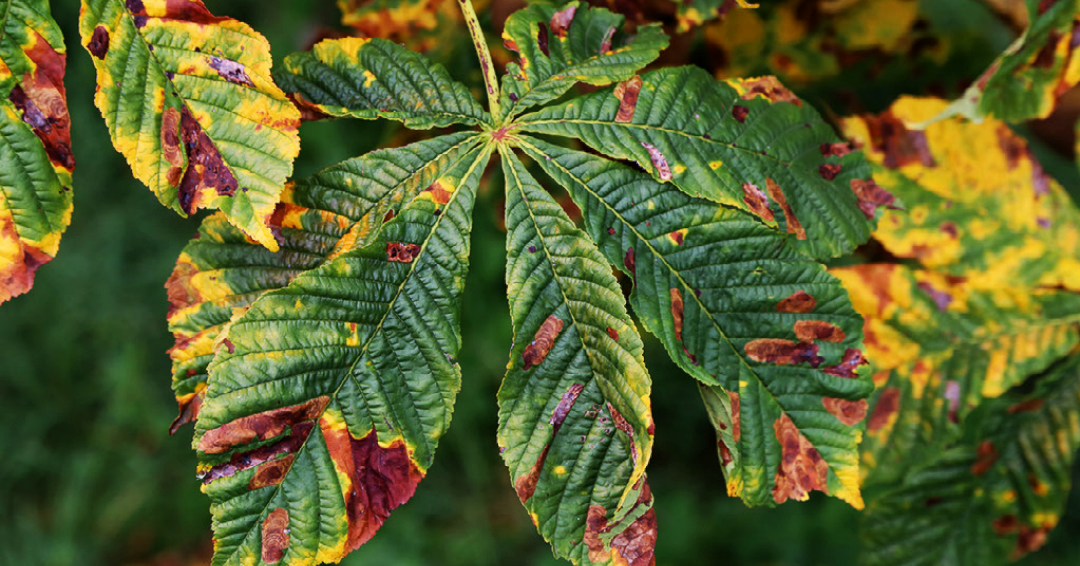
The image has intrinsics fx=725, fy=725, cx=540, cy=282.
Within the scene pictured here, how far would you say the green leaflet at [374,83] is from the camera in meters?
0.87

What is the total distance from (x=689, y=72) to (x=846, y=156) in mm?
250

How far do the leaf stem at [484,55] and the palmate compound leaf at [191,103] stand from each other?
238 mm

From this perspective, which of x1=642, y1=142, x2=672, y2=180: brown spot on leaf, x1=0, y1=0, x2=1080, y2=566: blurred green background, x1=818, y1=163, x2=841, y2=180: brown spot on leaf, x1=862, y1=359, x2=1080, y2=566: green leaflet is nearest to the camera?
x1=642, y1=142, x2=672, y2=180: brown spot on leaf

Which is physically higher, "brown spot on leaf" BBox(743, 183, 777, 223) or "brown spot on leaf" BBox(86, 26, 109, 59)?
"brown spot on leaf" BBox(86, 26, 109, 59)

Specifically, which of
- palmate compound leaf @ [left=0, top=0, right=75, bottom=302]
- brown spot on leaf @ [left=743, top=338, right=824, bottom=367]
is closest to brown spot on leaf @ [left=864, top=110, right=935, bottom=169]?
brown spot on leaf @ [left=743, top=338, right=824, bottom=367]

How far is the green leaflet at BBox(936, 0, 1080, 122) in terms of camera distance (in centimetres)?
95

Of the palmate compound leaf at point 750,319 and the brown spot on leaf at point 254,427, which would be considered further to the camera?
the palmate compound leaf at point 750,319

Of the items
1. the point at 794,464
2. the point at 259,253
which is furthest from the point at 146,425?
the point at 794,464

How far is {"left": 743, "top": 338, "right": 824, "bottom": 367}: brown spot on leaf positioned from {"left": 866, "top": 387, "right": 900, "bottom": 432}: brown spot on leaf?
30 cm

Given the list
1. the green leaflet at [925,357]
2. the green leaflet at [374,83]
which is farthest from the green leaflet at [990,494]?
the green leaflet at [374,83]

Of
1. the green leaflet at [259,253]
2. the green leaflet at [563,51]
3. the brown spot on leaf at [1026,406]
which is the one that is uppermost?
the green leaflet at [563,51]

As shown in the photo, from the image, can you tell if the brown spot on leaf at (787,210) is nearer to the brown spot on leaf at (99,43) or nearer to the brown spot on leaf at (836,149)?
the brown spot on leaf at (836,149)

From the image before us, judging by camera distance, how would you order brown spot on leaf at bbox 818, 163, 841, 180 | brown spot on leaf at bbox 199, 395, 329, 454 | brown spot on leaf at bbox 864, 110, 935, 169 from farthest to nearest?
brown spot on leaf at bbox 864, 110, 935, 169, brown spot on leaf at bbox 818, 163, 841, 180, brown spot on leaf at bbox 199, 395, 329, 454

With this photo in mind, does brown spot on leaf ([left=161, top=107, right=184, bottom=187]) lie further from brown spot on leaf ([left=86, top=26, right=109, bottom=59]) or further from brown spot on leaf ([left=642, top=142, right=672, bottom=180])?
brown spot on leaf ([left=642, top=142, right=672, bottom=180])
